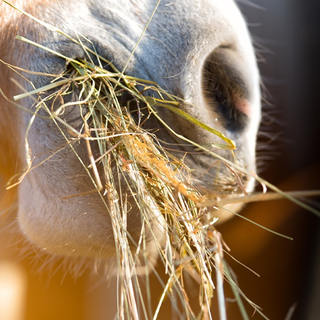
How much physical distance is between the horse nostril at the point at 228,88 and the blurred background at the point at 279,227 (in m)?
0.65

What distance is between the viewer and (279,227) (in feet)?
4.63

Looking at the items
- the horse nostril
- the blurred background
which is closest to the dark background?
the blurred background

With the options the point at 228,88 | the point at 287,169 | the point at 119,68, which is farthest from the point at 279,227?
the point at 119,68

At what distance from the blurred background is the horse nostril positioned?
0.65 metres

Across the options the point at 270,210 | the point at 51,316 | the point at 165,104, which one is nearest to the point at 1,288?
the point at 51,316

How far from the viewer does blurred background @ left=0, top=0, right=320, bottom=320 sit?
1.40 m

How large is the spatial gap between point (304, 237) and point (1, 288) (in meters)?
0.98

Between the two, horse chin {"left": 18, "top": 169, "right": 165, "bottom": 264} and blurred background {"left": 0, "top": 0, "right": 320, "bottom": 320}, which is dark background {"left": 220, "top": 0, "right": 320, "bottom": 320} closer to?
blurred background {"left": 0, "top": 0, "right": 320, "bottom": 320}

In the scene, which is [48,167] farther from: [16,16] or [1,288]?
[1,288]

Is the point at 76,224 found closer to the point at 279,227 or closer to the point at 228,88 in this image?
the point at 228,88

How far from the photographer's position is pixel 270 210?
1.48m

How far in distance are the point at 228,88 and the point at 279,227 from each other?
0.83 meters

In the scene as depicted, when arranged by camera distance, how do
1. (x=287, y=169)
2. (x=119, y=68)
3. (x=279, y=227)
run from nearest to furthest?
(x=119, y=68)
(x=279, y=227)
(x=287, y=169)

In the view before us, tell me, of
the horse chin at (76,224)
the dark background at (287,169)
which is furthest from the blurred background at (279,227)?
the horse chin at (76,224)
